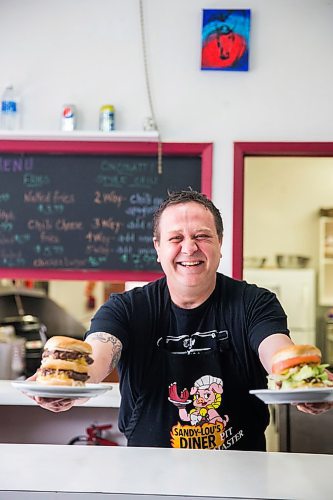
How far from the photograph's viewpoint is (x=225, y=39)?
3.05 metres

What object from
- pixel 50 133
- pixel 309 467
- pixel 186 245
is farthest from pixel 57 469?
pixel 50 133

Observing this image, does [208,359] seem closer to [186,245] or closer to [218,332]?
[218,332]

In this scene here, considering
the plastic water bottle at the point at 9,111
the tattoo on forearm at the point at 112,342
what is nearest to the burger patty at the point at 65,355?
the tattoo on forearm at the point at 112,342

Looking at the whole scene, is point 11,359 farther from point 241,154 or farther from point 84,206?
point 241,154

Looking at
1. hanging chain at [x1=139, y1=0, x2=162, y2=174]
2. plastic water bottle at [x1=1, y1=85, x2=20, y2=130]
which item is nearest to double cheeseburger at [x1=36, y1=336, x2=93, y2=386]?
hanging chain at [x1=139, y1=0, x2=162, y2=174]

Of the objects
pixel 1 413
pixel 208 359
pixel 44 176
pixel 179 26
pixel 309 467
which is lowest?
pixel 1 413

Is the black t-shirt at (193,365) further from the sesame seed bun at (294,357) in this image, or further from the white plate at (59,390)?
the white plate at (59,390)

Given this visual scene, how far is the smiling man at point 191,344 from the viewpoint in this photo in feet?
5.79

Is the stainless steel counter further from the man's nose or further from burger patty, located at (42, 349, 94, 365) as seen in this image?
the man's nose

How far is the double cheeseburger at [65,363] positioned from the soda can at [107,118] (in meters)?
1.72

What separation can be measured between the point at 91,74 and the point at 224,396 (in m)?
1.86

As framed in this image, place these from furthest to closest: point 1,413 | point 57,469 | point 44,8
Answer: point 44,8, point 1,413, point 57,469

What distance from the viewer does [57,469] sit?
1.38m

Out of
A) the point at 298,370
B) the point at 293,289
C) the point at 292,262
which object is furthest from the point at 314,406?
the point at 292,262
